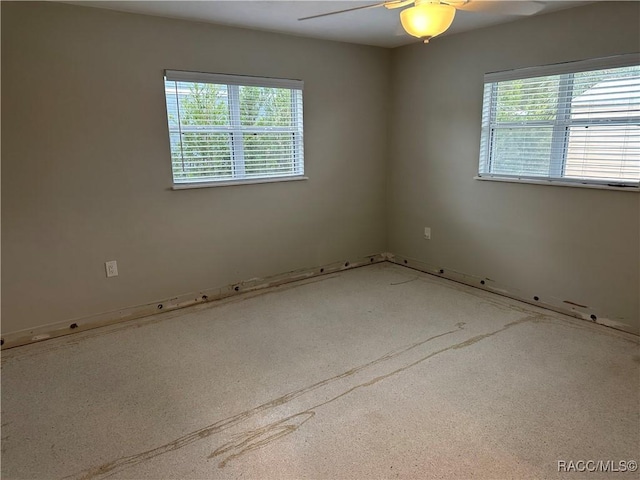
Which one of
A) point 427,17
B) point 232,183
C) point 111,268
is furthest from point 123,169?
point 427,17

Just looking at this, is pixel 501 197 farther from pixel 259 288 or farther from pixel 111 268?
pixel 111 268

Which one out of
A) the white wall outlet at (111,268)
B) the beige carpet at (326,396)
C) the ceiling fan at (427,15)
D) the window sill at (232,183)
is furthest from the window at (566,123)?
the white wall outlet at (111,268)

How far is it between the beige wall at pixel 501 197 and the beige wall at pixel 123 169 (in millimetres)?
770

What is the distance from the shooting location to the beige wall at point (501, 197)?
3010 millimetres

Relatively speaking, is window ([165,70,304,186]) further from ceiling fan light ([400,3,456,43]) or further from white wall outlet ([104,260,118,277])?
ceiling fan light ([400,3,456,43])

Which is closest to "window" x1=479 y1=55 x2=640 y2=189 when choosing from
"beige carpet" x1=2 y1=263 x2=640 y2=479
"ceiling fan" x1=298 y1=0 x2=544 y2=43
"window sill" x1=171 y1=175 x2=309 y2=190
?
"beige carpet" x1=2 y1=263 x2=640 y2=479

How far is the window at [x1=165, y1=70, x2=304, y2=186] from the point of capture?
3369 millimetres

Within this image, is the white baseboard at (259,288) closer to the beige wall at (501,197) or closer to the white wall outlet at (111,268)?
the beige wall at (501,197)

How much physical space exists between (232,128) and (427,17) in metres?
2.00

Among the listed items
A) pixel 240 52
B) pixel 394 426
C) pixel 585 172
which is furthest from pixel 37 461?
pixel 585 172

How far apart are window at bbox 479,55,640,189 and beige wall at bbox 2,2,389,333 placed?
1.48 metres

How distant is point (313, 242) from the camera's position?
434 cm

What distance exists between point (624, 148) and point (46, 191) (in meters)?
4.02

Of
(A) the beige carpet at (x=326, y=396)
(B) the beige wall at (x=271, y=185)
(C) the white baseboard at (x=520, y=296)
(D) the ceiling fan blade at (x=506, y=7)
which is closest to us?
(A) the beige carpet at (x=326, y=396)
